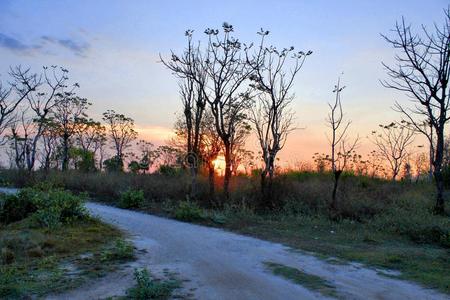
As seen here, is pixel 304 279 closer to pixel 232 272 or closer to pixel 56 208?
pixel 232 272

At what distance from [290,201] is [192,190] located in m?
4.24

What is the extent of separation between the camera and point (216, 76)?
19391mm

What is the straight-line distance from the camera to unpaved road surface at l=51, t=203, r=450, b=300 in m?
6.86

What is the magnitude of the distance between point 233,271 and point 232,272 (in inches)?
2.9

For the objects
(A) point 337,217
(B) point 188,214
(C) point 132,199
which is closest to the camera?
(B) point 188,214

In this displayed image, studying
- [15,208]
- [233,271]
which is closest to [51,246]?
[233,271]

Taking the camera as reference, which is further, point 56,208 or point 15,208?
point 15,208

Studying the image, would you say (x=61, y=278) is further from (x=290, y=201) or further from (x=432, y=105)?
(x=432, y=105)

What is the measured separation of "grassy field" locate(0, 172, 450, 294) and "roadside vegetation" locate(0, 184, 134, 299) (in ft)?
11.9

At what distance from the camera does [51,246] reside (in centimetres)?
1009

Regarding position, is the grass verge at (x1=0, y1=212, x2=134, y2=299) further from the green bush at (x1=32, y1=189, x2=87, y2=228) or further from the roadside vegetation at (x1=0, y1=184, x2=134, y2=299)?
the green bush at (x1=32, y1=189, x2=87, y2=228)

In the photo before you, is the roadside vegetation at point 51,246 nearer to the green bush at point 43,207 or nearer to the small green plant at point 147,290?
the green bush at point 43,207

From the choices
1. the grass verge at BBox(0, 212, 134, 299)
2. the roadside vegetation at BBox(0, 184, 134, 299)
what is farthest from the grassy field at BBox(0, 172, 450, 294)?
the grass verge at BBox(0, 212, 134, 299)

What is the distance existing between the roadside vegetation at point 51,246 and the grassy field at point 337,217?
11.9ft
